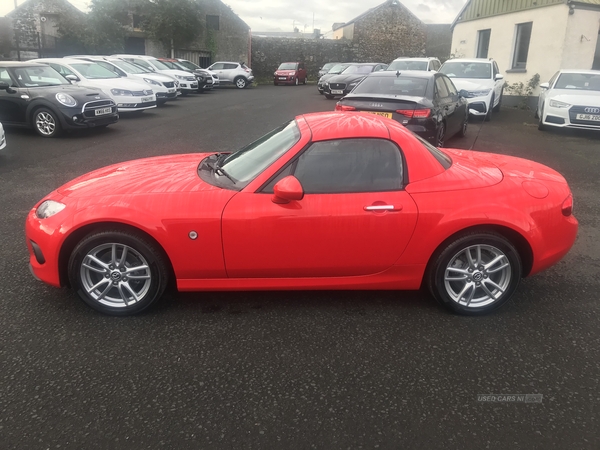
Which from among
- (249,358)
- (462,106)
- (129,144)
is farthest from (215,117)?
(249,358)

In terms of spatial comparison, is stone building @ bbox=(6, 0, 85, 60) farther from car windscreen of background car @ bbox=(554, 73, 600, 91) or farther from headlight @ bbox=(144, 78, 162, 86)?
car windscreen of background car @ bbox=(554, 73, 600, 91)

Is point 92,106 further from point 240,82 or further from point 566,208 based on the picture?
point 240,82

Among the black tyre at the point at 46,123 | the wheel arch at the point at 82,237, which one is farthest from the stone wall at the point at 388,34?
the wheel arch at the point at 82,237

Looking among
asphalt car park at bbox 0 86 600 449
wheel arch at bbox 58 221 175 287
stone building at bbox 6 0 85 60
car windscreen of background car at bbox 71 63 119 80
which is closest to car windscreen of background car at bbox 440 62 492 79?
car windscreen of background car at bbox 71 63 119 80

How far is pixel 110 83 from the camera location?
46.2ft

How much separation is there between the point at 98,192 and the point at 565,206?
3312 millimetres

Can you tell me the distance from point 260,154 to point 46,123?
28.6 ft

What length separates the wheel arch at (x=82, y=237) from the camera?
342 cm

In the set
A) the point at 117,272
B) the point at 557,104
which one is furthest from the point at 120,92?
the point at 117,272

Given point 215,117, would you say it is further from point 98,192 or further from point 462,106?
point 98,192

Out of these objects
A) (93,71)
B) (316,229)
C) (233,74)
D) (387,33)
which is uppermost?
(387,33)

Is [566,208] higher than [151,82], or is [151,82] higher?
[151,82]

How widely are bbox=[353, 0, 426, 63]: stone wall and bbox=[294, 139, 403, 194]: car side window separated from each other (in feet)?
142

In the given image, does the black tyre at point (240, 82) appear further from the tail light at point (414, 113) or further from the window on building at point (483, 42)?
the tail light at point (414, 113)
